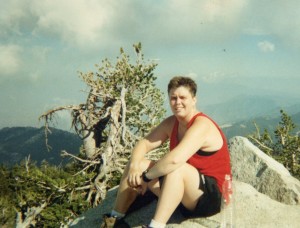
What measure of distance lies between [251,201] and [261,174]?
1.33 meters

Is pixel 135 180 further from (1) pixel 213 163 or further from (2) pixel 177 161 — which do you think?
(1) pixel 213 163

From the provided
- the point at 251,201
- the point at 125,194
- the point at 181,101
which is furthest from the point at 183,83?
the point at 251,201

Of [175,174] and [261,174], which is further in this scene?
[261,174]

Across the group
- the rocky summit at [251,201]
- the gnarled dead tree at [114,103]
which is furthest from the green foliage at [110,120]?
the rocky summit at [251,201]

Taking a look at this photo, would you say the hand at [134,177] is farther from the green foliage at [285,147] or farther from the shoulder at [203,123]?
the green foliage at [285,147]

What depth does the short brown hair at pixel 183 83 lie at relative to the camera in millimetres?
4902

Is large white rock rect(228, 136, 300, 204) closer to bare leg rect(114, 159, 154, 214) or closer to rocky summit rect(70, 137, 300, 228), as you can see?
rocky summit rect(70, 137, 300, 228)

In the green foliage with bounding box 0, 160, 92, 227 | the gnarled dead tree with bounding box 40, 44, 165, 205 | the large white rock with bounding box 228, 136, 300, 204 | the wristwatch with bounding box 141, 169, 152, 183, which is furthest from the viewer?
the gnarled dead tree with bounding box 40, 44, 165, 205

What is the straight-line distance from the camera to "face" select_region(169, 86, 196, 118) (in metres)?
4.89

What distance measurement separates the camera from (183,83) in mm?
4902

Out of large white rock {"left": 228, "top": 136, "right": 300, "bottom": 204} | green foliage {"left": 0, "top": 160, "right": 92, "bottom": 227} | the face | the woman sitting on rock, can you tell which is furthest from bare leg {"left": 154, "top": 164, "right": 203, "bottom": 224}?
green foliage {"left": 0, "top": 160, "right": 92, "bottom": 227}

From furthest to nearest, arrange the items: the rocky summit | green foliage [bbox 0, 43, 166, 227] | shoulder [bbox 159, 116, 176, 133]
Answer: green foliage [bbox 0, 43, 166, 227] < shoulder [bbox 159, 116, 176, 133] < the rocky summit

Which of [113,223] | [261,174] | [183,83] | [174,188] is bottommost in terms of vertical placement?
[113,223]

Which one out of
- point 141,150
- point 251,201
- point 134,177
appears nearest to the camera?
point 134,177
